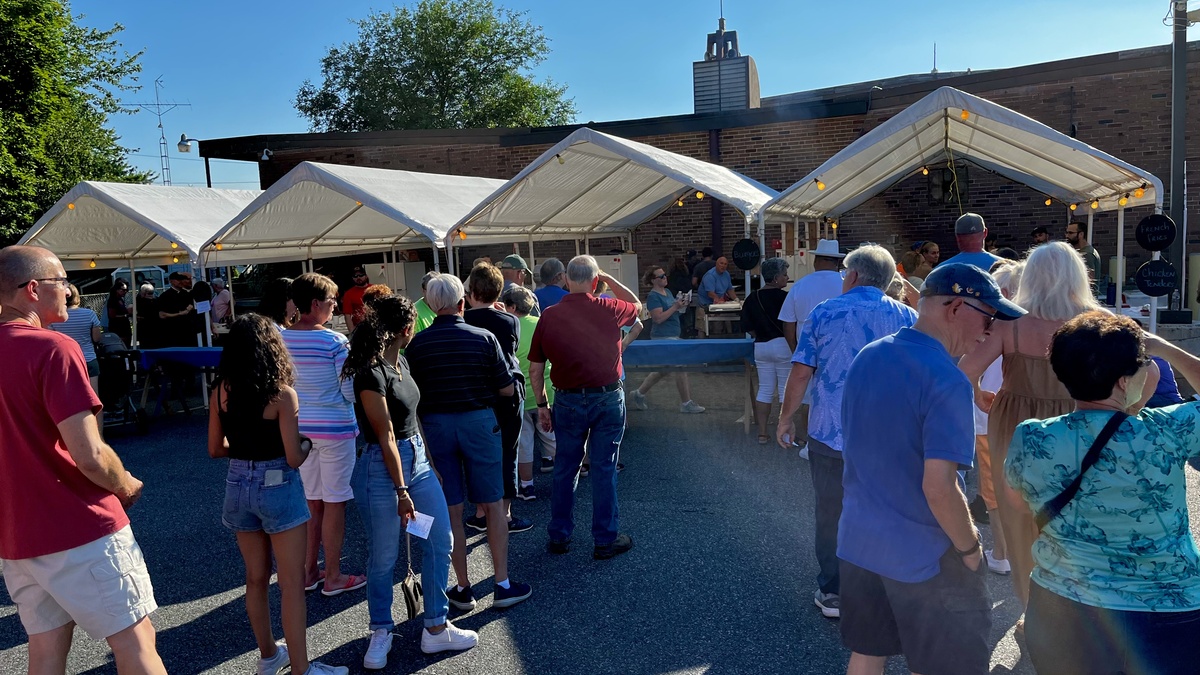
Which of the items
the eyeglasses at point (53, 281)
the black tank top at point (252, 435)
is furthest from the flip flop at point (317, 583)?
the eyeglasses at point (53, 281)

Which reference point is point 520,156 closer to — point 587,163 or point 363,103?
point 587,163

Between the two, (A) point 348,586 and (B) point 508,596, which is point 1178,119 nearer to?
(B) point 508,596

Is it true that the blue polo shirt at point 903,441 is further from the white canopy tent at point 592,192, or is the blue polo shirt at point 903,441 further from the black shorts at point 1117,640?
the white canopy tent at point 592,192

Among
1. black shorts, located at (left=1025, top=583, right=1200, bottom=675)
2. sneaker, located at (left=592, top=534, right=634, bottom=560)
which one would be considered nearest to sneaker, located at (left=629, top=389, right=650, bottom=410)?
sneaker, located at (left=592, top=534, right=634, bottom=560)

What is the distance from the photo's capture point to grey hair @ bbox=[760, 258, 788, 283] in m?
7.12

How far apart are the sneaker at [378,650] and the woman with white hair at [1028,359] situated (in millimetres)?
2754

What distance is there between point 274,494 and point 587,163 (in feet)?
24.3

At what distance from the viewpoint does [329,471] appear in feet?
14.9

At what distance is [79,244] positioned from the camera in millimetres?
12352

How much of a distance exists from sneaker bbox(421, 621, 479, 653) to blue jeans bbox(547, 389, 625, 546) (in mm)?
1190

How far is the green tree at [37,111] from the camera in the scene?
16.9 m

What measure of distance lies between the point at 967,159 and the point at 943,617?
44.8ft

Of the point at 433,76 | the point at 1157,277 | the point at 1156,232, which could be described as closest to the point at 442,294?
the point at 1157,277

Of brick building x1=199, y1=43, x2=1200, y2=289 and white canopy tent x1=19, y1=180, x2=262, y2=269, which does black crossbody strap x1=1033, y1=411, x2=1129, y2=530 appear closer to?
white canopy tent x1=19, y1=180, x2=262, y2=269
